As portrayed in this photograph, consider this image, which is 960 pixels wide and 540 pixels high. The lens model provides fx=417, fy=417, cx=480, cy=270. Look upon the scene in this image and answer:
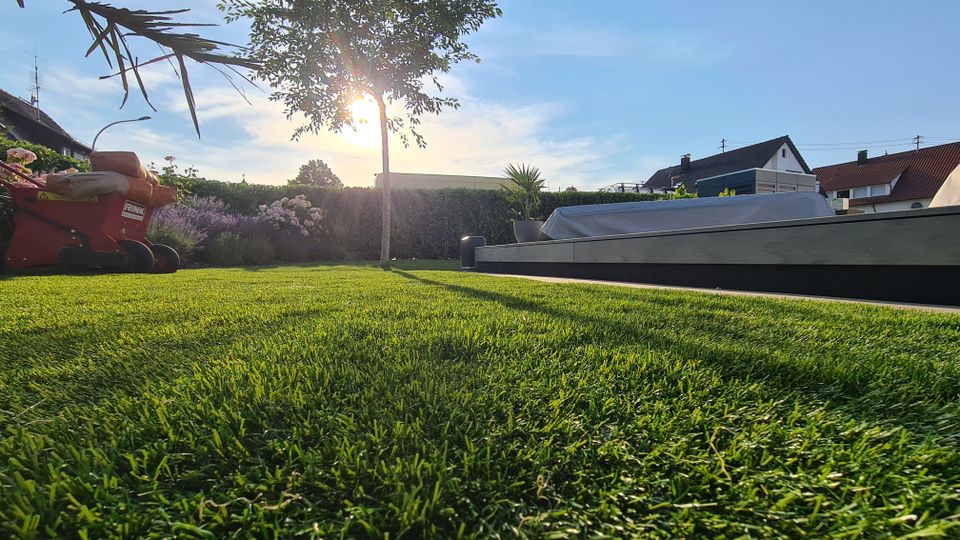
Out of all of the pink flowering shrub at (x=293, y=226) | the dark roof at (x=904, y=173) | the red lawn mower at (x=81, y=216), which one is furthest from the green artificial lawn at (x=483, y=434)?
the dark roof at (x=904, y=173)

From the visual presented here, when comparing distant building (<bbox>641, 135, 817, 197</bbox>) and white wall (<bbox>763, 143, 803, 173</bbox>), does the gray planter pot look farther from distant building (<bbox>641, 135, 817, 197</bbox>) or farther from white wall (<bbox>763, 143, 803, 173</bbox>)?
white wall (<bbox>763, 143, 803, 173</bbox>)

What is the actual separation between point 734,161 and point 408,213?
76.5 ft

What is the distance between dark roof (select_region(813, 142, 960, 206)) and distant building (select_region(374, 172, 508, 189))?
22620 mm

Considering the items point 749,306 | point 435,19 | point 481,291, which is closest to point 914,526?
point 749,306

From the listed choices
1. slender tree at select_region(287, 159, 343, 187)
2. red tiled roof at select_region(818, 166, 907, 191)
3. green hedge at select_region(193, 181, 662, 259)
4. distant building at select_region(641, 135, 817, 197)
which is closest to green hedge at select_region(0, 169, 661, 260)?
→ green hedge at select_region(193, 181, 662, 259)

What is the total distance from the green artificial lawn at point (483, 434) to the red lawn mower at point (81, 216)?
3.73 m

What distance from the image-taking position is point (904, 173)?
2520 cm

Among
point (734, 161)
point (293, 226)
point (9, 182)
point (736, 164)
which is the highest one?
point (734, 161)

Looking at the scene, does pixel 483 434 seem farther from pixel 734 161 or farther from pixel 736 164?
pixel 734 161

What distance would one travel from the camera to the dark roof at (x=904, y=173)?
76.9ft

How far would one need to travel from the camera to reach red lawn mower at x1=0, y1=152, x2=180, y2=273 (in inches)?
170

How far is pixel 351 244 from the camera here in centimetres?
1156

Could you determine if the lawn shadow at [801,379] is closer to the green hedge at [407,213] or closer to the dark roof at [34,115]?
the green hedge at [407,213]

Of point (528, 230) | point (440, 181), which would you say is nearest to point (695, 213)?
point (528, 230)
